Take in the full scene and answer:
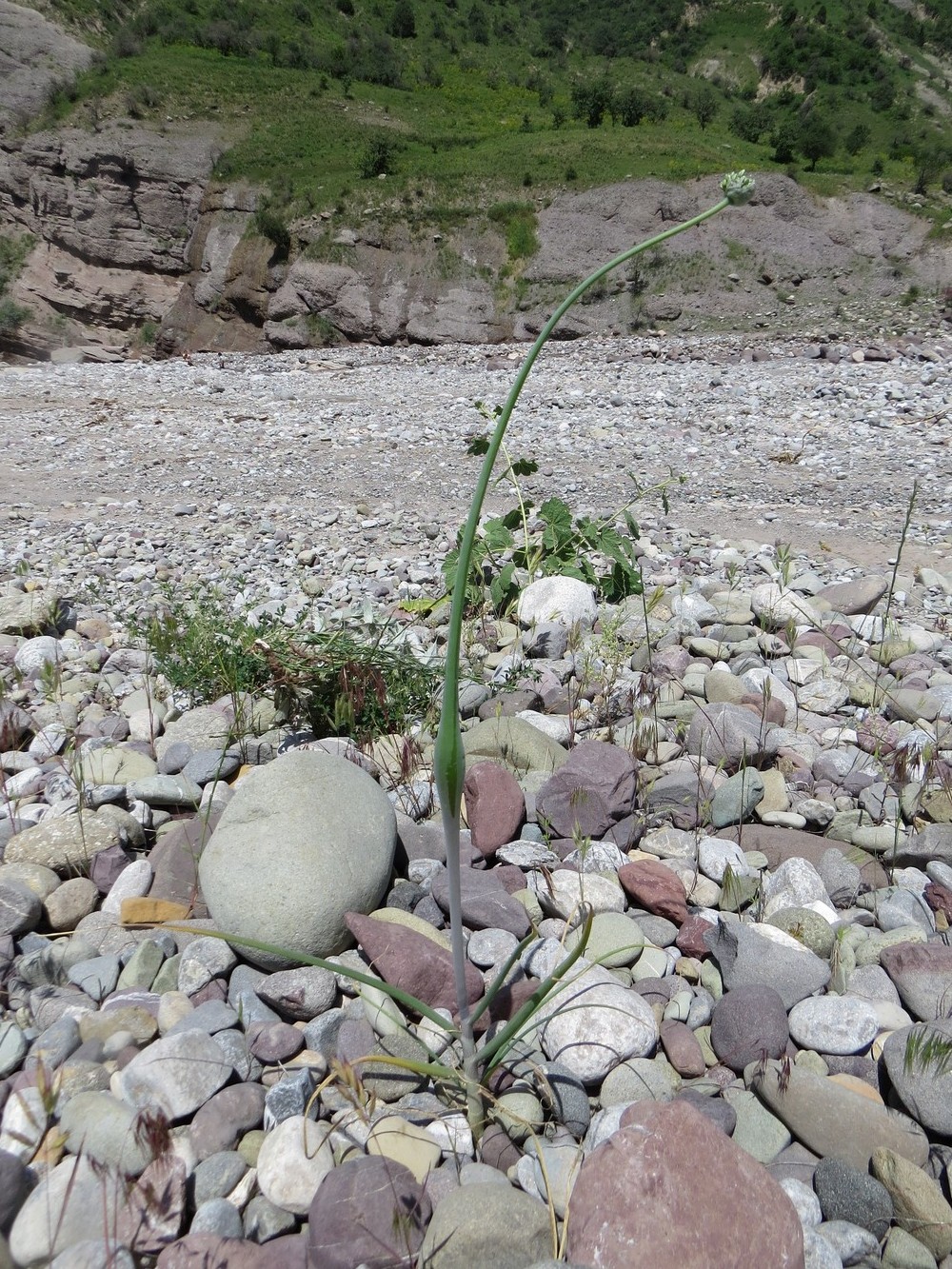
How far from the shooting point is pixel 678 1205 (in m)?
1.36

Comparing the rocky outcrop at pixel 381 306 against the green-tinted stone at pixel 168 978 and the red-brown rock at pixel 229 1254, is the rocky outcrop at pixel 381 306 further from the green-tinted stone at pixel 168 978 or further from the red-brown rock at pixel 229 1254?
the red-brown rock at pixel 229 1254

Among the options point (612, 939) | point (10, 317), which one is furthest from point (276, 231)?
point (612, 939)

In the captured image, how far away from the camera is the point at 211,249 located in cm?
2284

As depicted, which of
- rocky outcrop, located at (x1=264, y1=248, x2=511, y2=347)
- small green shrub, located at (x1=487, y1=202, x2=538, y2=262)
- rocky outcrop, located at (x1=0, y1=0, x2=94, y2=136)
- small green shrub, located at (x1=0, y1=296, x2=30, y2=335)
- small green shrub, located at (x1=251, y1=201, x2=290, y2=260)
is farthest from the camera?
rocky outcrop, located at (x1=0, y1=0, x2=94, y2=136)

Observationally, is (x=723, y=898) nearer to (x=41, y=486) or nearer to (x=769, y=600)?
(x=769, y=600)

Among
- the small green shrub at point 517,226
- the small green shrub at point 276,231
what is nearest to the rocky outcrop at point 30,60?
the small green shrub at point 276,231

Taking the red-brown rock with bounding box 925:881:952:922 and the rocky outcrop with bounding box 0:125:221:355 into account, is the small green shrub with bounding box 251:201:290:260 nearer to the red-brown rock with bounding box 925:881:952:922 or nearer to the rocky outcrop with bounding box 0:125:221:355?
the rocky outcrop with bounding box 0:125:221:355

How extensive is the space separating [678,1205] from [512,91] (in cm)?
Answer: 4371

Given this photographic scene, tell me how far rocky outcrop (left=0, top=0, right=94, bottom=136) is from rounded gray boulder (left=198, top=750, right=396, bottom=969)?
1176 inches

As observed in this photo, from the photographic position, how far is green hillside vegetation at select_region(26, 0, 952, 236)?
22859mm

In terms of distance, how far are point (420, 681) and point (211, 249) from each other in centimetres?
2350

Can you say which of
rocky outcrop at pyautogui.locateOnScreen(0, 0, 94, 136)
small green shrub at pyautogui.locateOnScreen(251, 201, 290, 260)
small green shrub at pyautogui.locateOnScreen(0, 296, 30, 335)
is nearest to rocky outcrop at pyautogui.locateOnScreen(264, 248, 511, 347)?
small green shrub at pyautogui.locateOnScreen(251, 201, 290, 260)

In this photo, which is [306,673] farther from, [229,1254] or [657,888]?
[229,1254]

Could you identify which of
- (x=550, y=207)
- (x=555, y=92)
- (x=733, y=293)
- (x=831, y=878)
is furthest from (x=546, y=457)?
(x=555, y=92)
